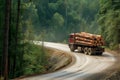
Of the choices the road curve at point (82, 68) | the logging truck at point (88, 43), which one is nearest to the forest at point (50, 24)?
the logging truck at point (88, 43)

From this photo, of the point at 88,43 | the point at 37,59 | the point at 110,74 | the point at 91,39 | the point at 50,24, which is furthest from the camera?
the point at 50,24

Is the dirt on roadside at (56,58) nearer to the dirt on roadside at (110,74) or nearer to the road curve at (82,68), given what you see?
the road curve at (82,68)

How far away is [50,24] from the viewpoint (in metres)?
139

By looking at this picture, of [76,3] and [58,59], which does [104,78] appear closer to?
[58,59]

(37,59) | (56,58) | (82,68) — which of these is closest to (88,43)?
(56,58)

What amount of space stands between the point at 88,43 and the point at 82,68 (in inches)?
492

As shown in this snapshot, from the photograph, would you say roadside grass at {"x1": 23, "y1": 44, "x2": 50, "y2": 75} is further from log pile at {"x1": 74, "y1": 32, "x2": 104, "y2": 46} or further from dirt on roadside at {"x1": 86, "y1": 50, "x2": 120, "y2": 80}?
dirt on roadside at {"x1": 86, "y1": 50, "x2": 120, "y2": 80}

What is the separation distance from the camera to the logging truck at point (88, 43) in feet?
178

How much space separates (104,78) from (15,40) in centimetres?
1389

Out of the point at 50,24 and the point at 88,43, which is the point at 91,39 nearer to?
the point at 88,43

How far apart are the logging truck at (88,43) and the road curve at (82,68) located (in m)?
1.23

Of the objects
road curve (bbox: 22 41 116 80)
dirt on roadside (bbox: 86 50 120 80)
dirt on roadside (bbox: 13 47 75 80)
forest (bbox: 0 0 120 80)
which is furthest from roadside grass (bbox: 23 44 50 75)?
dirt on roadside (bbox: 86 50 120 80)

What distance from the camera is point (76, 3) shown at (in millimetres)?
169125

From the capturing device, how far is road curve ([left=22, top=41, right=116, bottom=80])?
118ft
